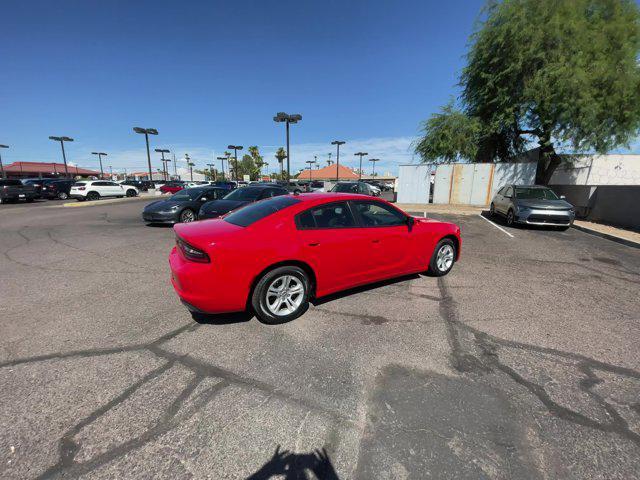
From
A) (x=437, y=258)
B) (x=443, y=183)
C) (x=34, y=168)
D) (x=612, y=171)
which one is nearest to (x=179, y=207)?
(x=437, y=258)

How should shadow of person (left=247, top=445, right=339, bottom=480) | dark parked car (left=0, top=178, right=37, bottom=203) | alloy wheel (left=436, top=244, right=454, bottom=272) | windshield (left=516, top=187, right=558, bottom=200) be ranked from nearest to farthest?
shadow of person (left=247, top=445, right=339, bottom=480), alloy wheel (left=436, top=244, right=454, bottom=272), windshield (left=516, top=187, right=558, bottom=200), dark parked car (left=0, top=178, right=37, bottom=203)

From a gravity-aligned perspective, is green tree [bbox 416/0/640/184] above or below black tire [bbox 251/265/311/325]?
above

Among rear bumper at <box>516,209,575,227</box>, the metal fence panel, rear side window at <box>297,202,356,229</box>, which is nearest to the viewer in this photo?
rear side window at <box>297,202,356,229</box>

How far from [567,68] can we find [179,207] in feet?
66.4

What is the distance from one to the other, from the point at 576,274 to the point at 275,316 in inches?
225

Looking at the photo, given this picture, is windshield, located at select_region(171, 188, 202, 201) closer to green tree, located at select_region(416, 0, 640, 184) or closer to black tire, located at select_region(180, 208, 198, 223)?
black tire, located at select_region(180, 208, 198, 223)

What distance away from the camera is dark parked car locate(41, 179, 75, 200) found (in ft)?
81.5

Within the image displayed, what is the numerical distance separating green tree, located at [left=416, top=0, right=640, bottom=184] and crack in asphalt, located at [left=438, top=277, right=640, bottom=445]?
18.4 m

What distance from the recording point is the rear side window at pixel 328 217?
12.2 ft

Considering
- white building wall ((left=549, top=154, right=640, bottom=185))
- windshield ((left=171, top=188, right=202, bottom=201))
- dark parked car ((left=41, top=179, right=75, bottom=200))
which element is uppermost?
white building wall ((left=549, top=154, right=640, bottom=185))

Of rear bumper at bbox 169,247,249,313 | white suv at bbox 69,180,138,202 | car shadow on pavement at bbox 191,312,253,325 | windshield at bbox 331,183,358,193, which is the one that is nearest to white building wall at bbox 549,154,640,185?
windshield at bbox 331,183,358,193

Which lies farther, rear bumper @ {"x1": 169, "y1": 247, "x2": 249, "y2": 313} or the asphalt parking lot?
rear bumper @ {"x1": 169, "y1": 247, "x2": 249, "y2": 313}

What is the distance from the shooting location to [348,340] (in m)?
3.21

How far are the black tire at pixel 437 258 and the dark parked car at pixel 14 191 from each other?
1118 inches
